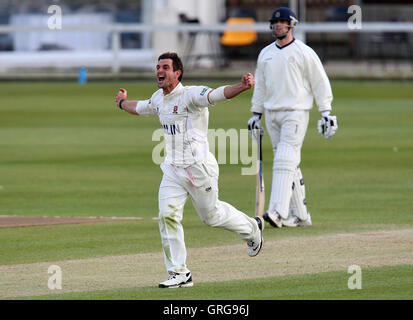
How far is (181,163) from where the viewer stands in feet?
30.4

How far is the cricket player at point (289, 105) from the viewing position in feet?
40.4

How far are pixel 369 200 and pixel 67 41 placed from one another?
30782mm

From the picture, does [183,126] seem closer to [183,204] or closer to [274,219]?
[183,204]

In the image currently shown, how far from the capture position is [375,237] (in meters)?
11.5

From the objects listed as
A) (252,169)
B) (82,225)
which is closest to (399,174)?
(252,169)

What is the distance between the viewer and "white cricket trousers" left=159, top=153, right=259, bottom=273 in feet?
29.6

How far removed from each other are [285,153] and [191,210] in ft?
7.02

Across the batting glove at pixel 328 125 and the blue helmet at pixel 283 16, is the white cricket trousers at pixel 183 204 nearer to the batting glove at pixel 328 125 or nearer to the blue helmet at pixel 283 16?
the batting glove at pixel 328 125

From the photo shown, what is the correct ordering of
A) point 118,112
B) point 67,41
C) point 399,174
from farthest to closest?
point 67,41
point 118,112
point 399,174

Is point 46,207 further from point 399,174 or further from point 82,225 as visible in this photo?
point 399,174

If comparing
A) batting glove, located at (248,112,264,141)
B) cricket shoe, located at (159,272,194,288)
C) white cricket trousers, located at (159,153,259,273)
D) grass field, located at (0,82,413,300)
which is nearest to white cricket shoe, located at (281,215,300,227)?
grass field, located at (0,82,413,300)

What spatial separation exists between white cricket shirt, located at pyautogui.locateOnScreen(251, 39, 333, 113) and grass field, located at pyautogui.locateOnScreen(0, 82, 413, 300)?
53.6 inches

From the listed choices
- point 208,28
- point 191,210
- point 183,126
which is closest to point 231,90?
point 183,126

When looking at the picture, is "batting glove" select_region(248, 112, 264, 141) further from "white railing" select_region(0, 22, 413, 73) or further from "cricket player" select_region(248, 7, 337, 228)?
"white railing" select_region(0, 22, 413, 73)
